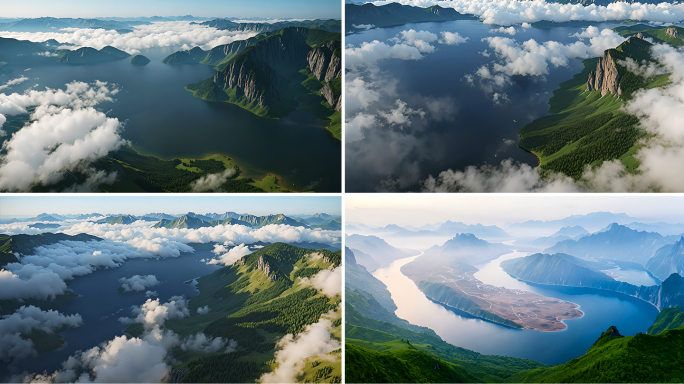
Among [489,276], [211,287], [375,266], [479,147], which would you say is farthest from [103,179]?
[479,147]

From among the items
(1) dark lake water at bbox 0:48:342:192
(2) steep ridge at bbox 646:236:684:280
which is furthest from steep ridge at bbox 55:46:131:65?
(2) steep ridge at bbox 646:236:684:280

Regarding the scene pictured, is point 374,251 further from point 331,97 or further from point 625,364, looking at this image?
point 625,364

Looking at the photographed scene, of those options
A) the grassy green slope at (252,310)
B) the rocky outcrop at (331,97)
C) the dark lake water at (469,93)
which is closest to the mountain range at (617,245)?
the dark lake water at (469,93)

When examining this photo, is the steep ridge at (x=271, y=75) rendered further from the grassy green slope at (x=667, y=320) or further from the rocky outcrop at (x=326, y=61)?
the grassy green slope at (x=667, y=320)

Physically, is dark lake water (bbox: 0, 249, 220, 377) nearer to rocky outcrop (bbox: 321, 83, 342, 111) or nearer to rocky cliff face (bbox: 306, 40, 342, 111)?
rocky outcrop (bbox: 321, 83, 342, 111)

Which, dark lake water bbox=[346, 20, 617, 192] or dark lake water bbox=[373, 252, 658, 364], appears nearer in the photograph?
dark lake water bbox=[373, 252, 658, 364]

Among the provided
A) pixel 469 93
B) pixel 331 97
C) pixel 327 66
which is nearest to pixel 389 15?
pixel 327 66
